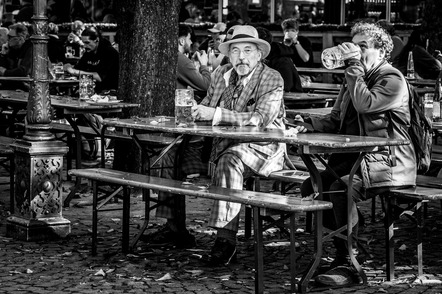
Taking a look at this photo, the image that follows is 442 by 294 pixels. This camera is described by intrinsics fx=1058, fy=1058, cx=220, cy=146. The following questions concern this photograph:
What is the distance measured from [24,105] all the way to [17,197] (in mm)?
3586

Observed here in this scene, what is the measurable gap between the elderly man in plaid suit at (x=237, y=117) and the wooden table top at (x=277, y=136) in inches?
6.5

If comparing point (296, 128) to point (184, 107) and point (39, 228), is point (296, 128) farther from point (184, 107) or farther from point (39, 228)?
point (39, 228)

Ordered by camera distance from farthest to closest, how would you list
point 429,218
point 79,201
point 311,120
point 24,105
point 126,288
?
point 24,105
point 79,201
point 429,218
point 311,120
point 126,288

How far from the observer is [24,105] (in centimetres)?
1227

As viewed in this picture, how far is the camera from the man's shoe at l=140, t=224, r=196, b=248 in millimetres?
8273

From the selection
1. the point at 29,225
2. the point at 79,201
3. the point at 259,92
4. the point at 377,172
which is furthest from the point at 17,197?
the point at 377,172

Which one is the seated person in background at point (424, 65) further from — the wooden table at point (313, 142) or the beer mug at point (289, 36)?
the wooden table at point (313, 142)

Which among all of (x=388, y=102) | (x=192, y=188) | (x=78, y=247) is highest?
(x=388, y=102)

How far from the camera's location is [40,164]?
28.3 feet

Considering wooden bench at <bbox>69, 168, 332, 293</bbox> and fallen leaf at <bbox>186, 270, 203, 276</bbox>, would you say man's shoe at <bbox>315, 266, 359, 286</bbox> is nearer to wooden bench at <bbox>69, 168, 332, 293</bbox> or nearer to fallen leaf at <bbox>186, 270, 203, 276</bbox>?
wooden bench at <bbox>69, 168, 332, 293</bbox>

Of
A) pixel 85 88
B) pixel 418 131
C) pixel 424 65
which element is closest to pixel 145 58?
pixel 85 88

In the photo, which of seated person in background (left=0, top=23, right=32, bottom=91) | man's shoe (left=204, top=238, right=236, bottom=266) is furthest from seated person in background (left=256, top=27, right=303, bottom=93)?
man's shoe (left=204, top=238, right=236, bottom=266)

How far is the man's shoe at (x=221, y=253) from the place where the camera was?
756cm

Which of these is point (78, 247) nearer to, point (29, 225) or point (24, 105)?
point (29, 225)
